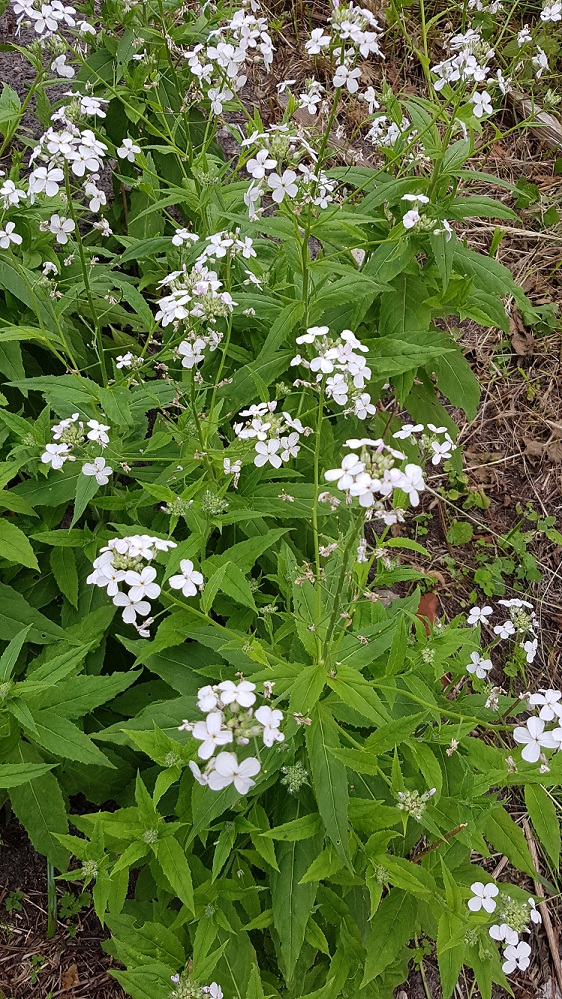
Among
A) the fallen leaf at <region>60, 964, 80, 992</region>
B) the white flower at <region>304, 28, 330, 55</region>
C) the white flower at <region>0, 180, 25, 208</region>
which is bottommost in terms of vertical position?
the fallen leaf at <region>60, 964, 80, 992</region>

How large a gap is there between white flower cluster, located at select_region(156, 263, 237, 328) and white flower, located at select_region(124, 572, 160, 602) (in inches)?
51.6

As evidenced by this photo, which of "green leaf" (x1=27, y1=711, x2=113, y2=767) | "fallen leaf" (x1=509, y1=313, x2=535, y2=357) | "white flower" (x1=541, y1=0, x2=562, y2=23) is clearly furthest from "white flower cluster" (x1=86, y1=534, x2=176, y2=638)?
"fallen leaf" (x1=509, y1=313, x2=535, y2=357)

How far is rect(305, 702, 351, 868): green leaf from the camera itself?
295cm

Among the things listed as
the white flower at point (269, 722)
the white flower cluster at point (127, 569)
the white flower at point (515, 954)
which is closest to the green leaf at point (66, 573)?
the white flower cluster at point (127, 569)

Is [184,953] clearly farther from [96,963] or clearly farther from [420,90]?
[420,90]

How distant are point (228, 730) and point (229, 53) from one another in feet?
12.2

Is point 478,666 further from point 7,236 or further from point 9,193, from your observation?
point 9,193

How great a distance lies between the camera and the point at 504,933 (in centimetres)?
319

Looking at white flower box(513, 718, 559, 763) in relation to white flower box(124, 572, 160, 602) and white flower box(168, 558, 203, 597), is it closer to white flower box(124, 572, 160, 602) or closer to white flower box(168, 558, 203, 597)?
white flower box(168, 558, 203, 597)

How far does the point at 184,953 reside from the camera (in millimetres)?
3332

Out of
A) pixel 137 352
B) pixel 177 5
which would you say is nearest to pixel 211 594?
pixel 137 352

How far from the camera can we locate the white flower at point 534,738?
2.92 metres

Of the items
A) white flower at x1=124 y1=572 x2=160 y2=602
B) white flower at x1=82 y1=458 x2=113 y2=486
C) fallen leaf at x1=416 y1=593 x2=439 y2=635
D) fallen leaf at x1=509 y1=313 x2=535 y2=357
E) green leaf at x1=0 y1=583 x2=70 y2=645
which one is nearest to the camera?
white flower at x1=124 y1=572 x2=160 y2=602

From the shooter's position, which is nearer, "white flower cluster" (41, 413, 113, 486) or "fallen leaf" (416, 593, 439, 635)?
"white flower cluster" (41, 413, 113, 486)
